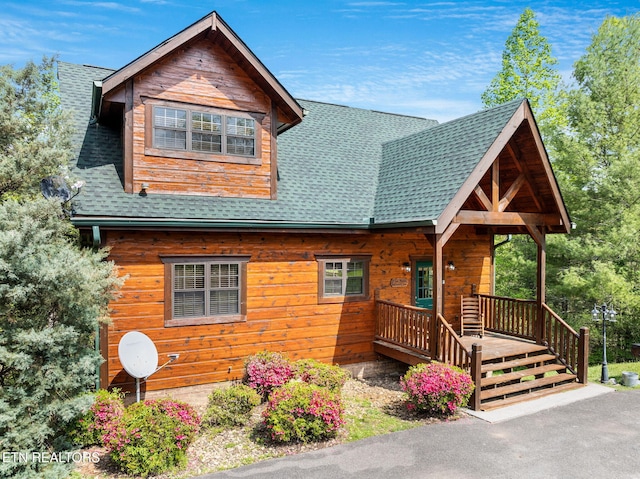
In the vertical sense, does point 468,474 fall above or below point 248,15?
below

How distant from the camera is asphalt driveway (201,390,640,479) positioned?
5.89 meters

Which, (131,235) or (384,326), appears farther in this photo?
(384,326)

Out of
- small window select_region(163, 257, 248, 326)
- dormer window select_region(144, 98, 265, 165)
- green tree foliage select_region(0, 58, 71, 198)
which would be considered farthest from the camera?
dormer window select_region(144, 98, 265, 165)

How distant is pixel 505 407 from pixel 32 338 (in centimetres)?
802

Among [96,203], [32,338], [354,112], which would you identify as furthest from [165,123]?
[354,112]

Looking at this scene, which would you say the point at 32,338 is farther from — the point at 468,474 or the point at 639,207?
the point at 639,207

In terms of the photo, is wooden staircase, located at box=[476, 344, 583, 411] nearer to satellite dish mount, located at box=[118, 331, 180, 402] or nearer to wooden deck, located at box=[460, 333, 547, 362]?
wooden deck, located at box=[460, 333, 547, 362]

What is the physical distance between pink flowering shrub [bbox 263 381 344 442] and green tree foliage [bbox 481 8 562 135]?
20.0 meters

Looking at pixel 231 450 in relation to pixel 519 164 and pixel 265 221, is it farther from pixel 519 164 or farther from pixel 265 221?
pixel 519 164

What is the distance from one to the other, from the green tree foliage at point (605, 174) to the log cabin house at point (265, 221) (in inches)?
211

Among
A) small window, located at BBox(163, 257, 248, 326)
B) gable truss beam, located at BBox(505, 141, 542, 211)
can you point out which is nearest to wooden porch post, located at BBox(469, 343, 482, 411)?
gable truss beam, located at BBox(505, 141, 542, 211)

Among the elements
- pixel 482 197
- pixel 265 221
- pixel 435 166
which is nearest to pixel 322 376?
pixel 265 221

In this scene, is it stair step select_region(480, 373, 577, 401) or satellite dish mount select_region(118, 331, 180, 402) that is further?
stair step select_region(480, 373, 577, 401)

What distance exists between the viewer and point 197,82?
9.26 m
